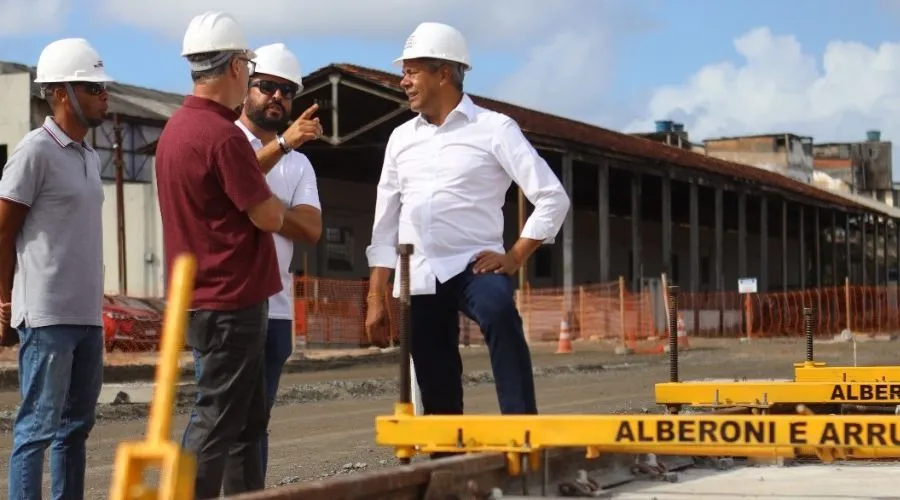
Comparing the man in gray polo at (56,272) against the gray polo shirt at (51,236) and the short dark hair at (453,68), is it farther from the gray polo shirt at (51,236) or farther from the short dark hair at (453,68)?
the short dark hair at (453,68)

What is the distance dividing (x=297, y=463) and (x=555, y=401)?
6327 mm

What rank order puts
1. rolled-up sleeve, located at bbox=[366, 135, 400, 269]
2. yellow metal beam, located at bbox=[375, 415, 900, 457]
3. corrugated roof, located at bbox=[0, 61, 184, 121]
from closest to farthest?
yellow metal beam, located at bbox=[375, 415, 900, 457] < rolled-up sleeve, located at bbox=[366, 135, 400, 269] < corrugated roof, located at bbox=[0, 61, 184, 121]

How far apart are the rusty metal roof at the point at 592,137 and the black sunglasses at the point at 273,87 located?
80.2ft

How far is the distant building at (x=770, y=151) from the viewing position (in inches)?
3189

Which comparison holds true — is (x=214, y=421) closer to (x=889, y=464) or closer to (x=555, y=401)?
(x=889, y=464)

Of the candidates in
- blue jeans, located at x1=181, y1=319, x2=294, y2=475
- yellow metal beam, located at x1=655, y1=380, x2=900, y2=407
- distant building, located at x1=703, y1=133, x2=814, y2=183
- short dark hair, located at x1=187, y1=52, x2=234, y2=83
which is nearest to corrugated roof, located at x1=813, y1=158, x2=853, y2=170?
distant building, located at x1=703, y1=133, x2=814, y2=183

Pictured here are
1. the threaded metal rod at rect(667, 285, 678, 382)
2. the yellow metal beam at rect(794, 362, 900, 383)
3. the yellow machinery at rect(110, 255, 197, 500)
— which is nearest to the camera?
the yellow machinery at rect(110, 255, 197, 500)

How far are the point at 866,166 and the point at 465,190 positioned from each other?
316ft

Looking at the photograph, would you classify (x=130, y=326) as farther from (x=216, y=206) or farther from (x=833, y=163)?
(x=833, y=163)

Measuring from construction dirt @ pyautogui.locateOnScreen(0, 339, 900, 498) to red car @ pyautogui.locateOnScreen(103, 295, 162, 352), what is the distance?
15.0ft

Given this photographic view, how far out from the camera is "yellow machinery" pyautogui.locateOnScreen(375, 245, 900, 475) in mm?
5047

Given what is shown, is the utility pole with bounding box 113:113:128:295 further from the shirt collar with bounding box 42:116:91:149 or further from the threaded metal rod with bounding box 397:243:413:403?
the threaded metal rod with bounding box 397:243:413:403

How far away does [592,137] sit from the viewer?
37.2 m

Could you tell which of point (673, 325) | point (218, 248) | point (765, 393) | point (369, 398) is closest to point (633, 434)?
point (218, 248)
